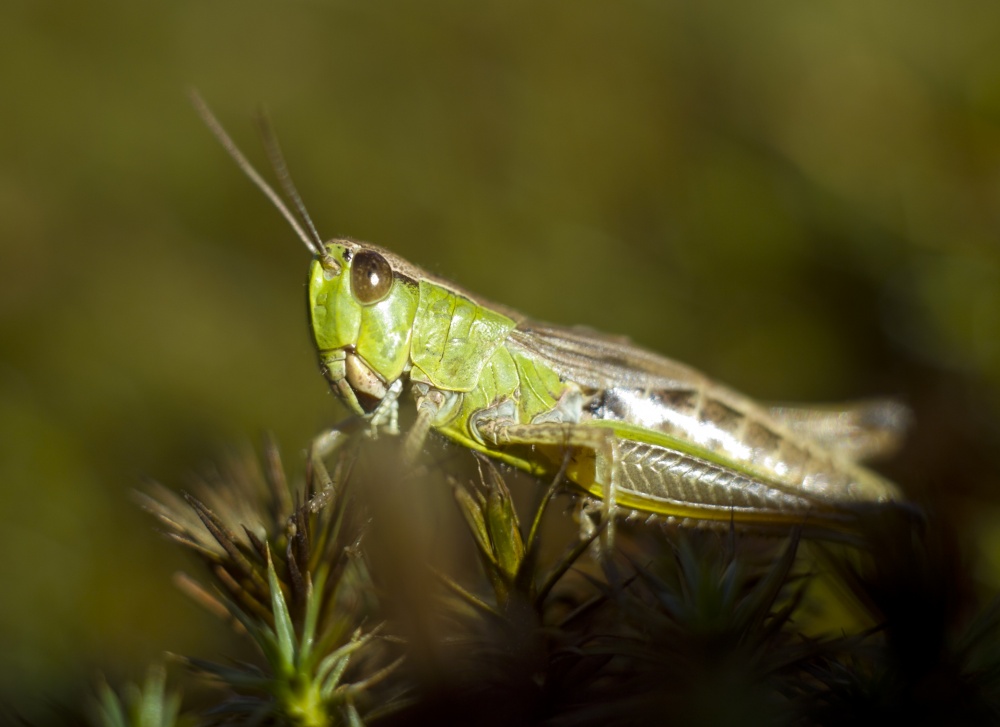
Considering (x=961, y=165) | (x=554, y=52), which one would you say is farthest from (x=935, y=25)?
(x=554, y=52)

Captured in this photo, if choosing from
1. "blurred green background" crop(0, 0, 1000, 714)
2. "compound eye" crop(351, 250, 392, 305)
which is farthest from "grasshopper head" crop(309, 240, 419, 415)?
"blurred green background" crop(0, 0, 1000, 714)

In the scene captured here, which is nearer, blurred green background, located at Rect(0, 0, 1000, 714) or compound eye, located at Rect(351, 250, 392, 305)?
compound eye, located at Rect(351, 250, 392, 305)

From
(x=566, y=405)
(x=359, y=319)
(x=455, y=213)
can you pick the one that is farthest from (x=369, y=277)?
(x=455, y=213)

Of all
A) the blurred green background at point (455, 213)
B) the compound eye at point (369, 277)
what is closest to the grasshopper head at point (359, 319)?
the compound eye at point (369, 277)

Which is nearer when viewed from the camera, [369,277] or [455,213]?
[369,277]

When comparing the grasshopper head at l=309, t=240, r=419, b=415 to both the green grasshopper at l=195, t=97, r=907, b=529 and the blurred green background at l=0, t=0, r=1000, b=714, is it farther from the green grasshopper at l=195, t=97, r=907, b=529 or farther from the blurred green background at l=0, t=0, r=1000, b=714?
the blurred green background at l=0, t=0, r=1000, b=714

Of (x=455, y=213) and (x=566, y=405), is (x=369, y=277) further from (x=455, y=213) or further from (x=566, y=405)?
(x=455, y=213)

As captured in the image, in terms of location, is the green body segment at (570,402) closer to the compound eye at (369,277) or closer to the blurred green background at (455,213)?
the compound eye at (369,277)
